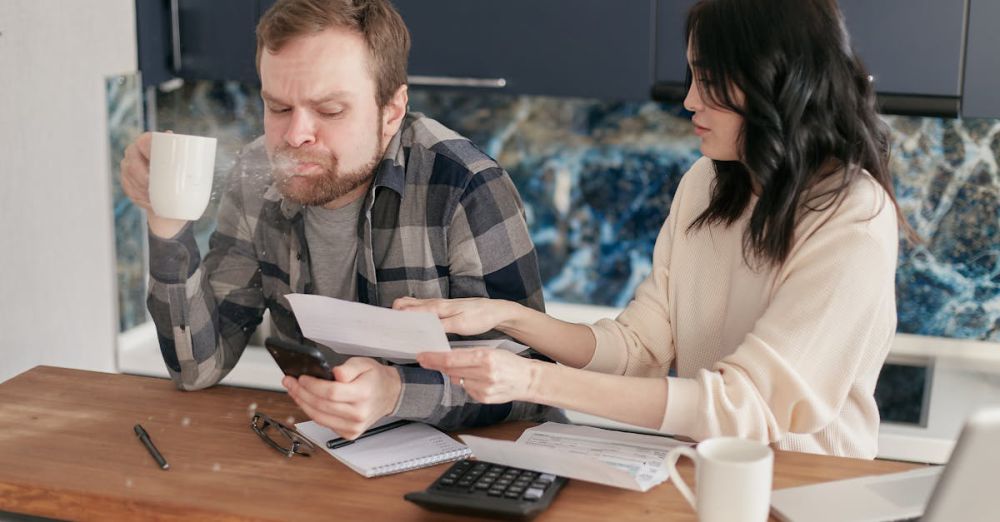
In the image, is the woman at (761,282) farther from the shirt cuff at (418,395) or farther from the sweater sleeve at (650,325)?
the shirt cuff at (418,395)

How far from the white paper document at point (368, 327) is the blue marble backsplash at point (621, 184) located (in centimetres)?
137

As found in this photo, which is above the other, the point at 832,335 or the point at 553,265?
the point at 832,335

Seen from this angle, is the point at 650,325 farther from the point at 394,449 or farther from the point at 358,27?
the point at 358,27

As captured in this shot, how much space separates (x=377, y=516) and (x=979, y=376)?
6.19ft

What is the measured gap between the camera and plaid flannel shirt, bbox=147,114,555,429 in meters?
1.78

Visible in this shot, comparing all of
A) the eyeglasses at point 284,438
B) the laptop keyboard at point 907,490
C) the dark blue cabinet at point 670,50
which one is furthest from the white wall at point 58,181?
the laptop keyboard at point 907,490

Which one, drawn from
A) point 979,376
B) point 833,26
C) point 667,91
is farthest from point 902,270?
point 833,26

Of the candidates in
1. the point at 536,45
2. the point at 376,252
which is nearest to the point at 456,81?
the point at 536,45

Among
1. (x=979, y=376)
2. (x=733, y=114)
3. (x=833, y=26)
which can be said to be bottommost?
(x=979, y=376)

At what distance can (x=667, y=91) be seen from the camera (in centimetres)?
248

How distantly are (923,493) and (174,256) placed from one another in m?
1.18

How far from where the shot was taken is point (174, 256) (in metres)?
1.74

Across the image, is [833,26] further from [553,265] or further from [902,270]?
[553,265]

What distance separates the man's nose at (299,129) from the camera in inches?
67.1
